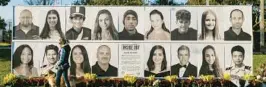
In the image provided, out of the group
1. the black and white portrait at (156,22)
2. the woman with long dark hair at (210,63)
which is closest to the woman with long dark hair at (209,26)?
the woman with long dark hair at (210,63)

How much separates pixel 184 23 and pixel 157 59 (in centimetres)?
161

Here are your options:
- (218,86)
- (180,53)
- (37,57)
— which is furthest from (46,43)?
(218,86)

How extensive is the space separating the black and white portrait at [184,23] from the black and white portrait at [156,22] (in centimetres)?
22

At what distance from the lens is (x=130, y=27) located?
18672 mm

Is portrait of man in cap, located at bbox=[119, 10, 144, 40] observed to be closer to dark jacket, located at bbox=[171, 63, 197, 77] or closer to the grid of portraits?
the grid of portraits

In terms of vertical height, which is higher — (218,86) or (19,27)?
(19,27)

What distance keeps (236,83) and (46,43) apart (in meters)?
6.90

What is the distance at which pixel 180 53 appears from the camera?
18.7m

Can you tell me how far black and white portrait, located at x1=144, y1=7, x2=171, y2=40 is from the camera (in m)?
18.6

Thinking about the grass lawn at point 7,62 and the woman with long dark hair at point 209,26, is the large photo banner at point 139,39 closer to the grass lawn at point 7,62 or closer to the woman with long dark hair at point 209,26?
the woman with long dark hair at point 209,26

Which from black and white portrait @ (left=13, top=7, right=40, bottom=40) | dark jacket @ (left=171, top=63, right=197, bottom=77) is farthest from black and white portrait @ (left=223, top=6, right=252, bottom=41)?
black and white portrait @ (left=13, top=7, right=40, bottom=40)

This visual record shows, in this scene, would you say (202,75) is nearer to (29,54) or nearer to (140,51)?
(140,51)

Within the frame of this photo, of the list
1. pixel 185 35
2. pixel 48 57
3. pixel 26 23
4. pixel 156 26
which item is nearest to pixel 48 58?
pixel 48 57

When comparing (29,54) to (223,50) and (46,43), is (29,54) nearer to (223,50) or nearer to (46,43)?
(46,43)
